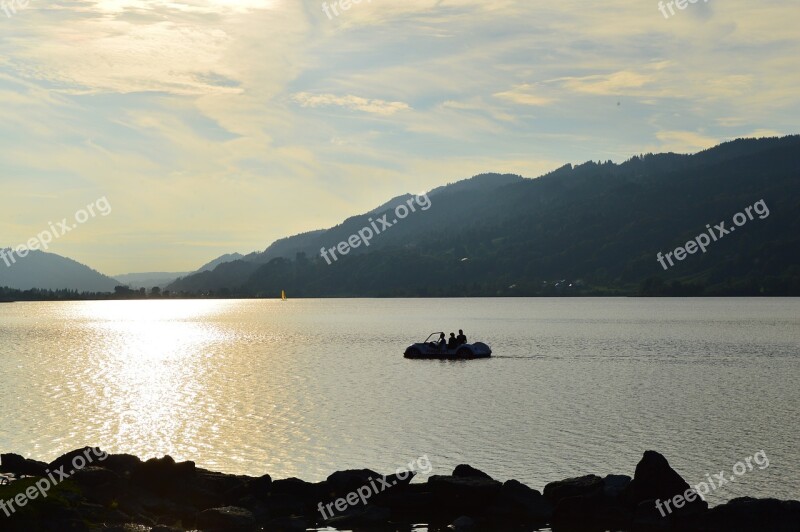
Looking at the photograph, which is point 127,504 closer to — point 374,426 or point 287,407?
point 374,426

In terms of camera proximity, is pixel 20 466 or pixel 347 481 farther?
pixel 20 466

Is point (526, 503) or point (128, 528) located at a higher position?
point (128, 528)

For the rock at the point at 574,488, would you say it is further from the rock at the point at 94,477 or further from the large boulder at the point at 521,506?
the rock at the point at 94,477

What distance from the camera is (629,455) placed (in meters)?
44.1

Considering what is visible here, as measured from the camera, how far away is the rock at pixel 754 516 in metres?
30.6

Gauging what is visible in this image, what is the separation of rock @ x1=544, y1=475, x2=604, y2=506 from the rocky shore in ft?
0.15

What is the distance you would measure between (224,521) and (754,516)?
19599 millimetres

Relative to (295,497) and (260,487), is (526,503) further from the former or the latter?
(260,487)

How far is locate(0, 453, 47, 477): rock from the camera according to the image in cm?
3825

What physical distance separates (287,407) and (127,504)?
32.5m

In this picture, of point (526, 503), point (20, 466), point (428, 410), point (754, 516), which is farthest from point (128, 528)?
point (428, 410)

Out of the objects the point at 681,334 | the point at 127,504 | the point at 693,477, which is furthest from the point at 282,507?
the point at 681,334

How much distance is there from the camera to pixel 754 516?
102 ft

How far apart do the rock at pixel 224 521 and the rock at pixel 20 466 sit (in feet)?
35.9
